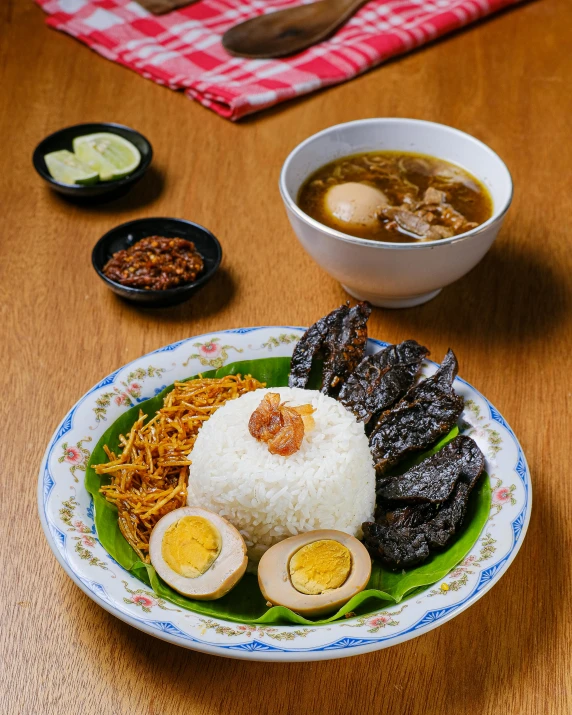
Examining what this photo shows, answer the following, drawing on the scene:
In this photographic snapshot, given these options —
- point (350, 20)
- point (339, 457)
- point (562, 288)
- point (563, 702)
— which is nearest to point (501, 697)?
point (563, 702)

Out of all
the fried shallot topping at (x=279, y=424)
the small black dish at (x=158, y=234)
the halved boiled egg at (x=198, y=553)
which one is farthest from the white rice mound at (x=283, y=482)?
the small black dish at (x=158, y=234)

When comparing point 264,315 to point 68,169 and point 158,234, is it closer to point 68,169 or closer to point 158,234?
point 158,234

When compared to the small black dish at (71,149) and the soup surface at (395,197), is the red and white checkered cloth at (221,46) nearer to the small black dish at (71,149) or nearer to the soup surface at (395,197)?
the small black dish at (71,149)

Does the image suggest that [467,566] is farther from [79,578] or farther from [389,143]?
[389,143]

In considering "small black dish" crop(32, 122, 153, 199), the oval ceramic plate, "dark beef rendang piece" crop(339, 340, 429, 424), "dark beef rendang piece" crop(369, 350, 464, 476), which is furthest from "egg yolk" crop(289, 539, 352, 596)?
"small black dish" crop(32, 122, 153, 199)

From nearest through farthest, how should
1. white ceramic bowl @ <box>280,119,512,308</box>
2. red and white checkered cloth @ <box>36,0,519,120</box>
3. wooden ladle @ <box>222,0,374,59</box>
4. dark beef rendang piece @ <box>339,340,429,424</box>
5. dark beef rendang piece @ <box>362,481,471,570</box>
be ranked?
1. dark beef rendang piece @ <box>362,481,471,570</box>
2. dark beef rendang piece @ <box>339,340,429,424</box>
3. white ceramic bowl @ <box>280,119,512,308</box>
4. red and white checkered cloth @ <box>36,0,519,120</box>
5. wooden ladle @ <box>222,0,374,59</box>

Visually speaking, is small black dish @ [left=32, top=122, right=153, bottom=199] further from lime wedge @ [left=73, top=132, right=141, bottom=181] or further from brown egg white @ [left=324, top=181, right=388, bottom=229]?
brown egg white @ [left=324, top=181, right=388, bottom=229]
